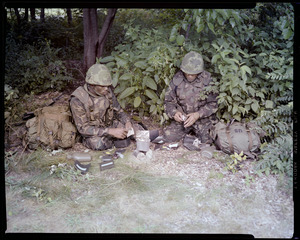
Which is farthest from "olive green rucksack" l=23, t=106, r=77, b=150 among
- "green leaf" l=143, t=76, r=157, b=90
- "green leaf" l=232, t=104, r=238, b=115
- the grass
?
"green leaf" l=232, t=104, r=238, b=115

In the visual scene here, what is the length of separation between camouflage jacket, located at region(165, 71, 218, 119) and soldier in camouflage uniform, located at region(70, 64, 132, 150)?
2.83 feet

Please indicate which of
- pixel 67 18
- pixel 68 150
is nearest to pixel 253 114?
pixel 68 150

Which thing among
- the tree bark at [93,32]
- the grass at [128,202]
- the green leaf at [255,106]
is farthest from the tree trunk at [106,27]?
the green leaf at [255,106]

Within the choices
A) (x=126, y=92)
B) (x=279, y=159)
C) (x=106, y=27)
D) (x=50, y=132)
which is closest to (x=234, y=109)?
(x=279, y=159)

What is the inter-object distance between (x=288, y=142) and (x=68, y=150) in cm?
342

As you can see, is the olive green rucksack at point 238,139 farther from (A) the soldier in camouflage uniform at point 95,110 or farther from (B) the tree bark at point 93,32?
(B) the tree bark at point 93,32

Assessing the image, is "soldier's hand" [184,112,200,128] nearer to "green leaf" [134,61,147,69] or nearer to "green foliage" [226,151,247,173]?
"green foliage" [226,151,247,173]

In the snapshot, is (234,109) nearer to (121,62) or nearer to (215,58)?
(215,58)

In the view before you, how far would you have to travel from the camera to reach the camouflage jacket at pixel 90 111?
4652 millimetres

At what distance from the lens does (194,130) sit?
523cm

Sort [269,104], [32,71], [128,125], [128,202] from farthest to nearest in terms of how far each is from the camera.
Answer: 1. [32,71]
2. [128,125]
3. [269,104]
4. [128,202]

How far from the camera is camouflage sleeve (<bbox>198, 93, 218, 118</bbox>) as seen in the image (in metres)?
5.00

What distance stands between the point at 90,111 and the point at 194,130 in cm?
188

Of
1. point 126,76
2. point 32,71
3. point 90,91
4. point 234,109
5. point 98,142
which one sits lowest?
point 98,142
